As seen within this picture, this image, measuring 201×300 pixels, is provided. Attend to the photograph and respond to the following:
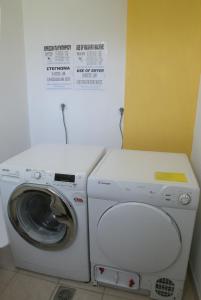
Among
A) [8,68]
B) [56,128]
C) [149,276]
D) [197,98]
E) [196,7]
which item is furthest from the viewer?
[56,128]

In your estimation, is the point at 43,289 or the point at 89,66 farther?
the point at 89,66

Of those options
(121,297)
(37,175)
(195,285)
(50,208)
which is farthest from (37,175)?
(195,285)

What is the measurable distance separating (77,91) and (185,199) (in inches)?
56.6

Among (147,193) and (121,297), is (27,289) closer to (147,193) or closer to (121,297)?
(121,297)

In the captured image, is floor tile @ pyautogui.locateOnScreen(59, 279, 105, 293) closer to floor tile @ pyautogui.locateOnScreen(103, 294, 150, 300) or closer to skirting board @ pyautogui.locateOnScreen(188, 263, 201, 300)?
floor tile @ pyautogui.locateOnScreen(103, 294, 150, 300)

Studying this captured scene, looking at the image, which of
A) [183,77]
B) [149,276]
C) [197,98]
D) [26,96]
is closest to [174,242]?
[149,276]

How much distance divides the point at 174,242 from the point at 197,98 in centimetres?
116

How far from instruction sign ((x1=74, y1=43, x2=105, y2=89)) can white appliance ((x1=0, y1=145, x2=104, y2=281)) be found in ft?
2.29

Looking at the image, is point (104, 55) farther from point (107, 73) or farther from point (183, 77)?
point (183, 77)

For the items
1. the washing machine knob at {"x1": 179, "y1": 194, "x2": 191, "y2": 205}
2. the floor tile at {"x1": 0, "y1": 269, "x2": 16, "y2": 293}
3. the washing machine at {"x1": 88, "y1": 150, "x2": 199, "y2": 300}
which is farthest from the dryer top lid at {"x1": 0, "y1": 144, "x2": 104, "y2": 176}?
the floor tile at {"x1": 0, "y1": 269, "x2": 16, "y2": 293}

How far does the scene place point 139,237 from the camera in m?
1.33

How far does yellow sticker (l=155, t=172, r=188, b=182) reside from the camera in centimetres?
130

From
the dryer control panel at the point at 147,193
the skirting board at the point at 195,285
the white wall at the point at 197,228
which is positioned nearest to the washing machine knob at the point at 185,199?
the dryer control panel at the point at 147,193

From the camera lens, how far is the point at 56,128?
7.73 ft
